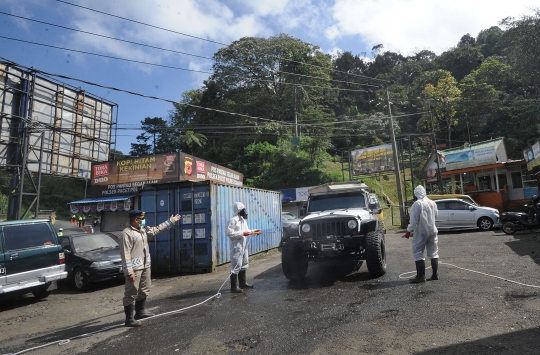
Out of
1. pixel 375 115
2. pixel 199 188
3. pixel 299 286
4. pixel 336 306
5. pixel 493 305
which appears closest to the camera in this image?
pixel 493 305

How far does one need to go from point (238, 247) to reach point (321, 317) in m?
2.71

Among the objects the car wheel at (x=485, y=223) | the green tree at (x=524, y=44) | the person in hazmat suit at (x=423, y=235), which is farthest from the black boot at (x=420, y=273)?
the green tree at (x=524, y=44)

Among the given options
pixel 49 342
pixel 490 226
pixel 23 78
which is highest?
pixel 23 78

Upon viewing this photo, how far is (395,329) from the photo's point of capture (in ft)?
15.1

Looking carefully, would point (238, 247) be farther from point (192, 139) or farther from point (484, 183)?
point (192, 139)

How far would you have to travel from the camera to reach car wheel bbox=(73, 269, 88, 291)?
9742 millimetres

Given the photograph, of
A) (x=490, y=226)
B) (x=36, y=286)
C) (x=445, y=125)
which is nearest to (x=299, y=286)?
(x=36, y=286)

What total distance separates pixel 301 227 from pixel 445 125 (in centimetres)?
4395

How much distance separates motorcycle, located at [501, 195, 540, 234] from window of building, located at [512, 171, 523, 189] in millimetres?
11830

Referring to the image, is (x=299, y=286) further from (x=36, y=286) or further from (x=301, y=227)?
(x=36, y=286)

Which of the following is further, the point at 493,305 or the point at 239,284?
the point at 239,284

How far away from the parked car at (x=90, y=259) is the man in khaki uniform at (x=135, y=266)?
13.6 ft

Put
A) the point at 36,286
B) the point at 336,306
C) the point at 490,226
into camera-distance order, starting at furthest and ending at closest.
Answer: the point at 490,226 < the point at 36,286 < the point at 336,306

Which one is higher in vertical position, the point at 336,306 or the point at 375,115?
the point at 375,115
